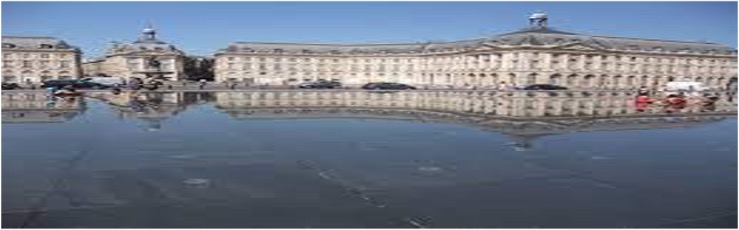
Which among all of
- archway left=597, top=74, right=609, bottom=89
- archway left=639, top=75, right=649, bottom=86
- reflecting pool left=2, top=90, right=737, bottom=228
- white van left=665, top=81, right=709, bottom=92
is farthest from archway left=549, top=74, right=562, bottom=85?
reflecting pool left=2, top=90, right=737, bottom=228

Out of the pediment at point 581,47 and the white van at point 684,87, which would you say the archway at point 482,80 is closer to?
the pediment at point 581,47

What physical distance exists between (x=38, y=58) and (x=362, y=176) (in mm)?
118122

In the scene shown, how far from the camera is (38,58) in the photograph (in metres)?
114

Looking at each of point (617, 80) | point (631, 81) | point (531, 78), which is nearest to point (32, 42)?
point (531, 78)

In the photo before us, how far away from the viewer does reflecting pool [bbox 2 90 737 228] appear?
6.68m

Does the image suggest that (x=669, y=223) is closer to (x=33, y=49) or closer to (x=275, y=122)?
(x=275, y=122)

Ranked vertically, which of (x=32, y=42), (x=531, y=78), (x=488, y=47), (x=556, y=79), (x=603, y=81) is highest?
(x=32, y=42)

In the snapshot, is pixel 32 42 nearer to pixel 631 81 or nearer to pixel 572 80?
pixel 572 80

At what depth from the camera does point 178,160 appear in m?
10.2

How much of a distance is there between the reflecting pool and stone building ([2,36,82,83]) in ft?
342

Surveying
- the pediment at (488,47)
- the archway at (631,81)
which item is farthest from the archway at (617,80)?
the pediment at (488,47)

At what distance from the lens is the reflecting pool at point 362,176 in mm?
6680

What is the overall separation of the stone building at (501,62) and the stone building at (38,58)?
24.4 metres

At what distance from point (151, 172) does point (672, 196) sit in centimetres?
621
